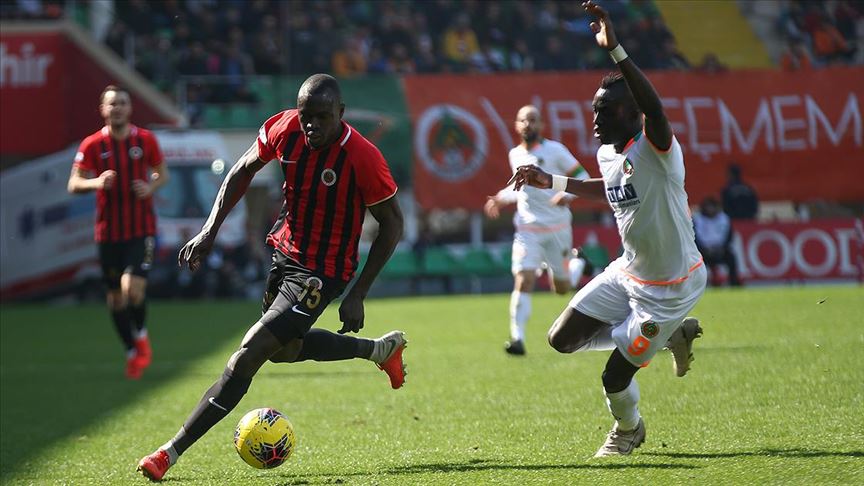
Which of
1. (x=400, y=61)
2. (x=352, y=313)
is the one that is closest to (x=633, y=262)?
(x=352, y=313)

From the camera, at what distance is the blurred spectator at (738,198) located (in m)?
24.1

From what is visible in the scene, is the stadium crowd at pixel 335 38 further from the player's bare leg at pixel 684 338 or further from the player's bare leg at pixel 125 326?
the player's bare leg at pixel 684 338

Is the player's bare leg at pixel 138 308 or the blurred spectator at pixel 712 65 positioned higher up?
the blurred spectator at pixel 712 65

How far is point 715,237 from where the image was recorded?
22938 millimetres

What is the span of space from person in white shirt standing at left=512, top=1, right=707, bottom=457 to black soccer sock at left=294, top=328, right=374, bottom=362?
1145mm

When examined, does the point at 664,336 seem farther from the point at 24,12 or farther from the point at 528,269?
the point at 24,12

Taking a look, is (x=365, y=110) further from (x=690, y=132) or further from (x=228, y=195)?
(x=228, y=195)

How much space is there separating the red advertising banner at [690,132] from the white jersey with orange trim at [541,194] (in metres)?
11.5

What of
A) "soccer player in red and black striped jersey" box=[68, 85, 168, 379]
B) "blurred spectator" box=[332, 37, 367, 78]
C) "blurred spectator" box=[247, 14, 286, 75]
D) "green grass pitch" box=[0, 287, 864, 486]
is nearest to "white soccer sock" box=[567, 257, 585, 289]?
"green grass pitch" box=[0, 287, 864, 486]

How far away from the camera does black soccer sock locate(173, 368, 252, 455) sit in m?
6.39

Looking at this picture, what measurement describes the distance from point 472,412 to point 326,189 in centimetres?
271

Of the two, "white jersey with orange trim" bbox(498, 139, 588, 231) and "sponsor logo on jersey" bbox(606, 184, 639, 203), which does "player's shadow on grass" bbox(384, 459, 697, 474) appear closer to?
"sponsor logo on jersey" bbox(606, 184, 639, 203)

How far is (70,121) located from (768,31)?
13992 mm

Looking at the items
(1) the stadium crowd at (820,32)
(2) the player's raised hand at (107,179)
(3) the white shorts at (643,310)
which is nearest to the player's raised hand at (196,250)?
(3) the white shorts at (643,310)
